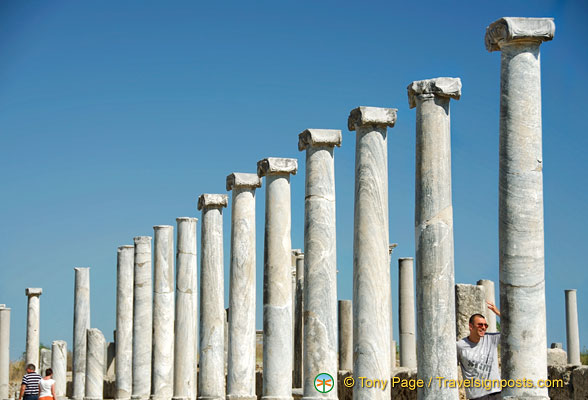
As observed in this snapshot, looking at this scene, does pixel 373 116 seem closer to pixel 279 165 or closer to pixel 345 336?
pixel 279 165

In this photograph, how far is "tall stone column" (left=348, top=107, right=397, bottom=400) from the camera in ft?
63.8

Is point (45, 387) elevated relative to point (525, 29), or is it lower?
lower

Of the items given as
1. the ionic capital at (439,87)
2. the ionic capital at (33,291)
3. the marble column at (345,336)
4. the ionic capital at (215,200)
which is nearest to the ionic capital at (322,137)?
the ionic capital at (439,87)

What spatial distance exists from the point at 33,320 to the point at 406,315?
1946cm

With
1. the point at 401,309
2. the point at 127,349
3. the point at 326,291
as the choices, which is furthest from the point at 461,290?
the point at 127,349

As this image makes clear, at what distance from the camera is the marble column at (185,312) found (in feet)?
99.9

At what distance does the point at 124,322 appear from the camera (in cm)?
3581

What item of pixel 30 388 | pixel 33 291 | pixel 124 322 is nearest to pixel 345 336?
pixel 124 322

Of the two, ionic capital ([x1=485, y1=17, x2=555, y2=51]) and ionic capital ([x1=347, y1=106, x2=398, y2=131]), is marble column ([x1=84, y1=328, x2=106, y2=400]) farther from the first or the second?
ionic capital ([x1=485, y1=17, x2=555, y2=51])

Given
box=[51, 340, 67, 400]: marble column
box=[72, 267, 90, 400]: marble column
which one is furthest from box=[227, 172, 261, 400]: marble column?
box=[51, 340, 67, 400]: marble column

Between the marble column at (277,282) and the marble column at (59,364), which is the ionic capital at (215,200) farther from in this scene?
the marble column at (59,364)

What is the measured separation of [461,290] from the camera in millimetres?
22906

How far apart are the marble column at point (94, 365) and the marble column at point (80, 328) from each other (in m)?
1.19

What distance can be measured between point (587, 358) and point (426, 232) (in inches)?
1616
